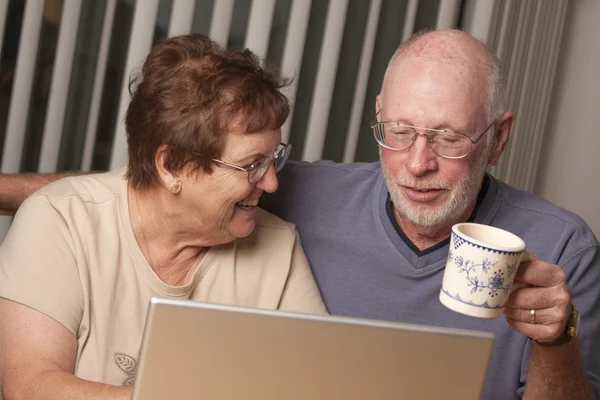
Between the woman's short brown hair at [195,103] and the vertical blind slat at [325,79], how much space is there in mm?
1099

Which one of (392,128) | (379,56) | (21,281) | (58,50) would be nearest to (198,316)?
(21,281)

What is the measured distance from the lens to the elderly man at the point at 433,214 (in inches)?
71.4

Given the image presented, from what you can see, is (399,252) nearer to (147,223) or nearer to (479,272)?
(147,223)

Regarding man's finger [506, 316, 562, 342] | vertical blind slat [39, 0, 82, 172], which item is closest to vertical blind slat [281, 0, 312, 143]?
vertical blind slat [39, 0, 82, 172]

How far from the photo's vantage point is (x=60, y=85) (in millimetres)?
2473

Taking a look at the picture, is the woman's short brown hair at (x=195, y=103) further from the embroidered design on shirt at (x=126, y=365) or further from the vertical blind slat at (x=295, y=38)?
the vertical blind slat at (x=295, y=38)

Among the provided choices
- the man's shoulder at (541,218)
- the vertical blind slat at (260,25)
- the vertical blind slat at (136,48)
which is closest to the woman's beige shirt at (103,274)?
the man's shoulder at (541,218)

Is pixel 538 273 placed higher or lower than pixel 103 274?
higher

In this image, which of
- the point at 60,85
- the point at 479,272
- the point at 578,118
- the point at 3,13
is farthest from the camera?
the point at 578,118

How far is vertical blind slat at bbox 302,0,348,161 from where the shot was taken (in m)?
2.81

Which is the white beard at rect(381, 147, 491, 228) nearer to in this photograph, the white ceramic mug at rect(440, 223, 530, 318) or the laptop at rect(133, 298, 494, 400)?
the white ceramic mug at rect(440, 223, 530, 318)

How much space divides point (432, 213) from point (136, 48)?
3.70 ft

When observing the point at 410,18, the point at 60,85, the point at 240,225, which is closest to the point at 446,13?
the point at 410,18

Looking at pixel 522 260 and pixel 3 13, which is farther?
pixel 3 13
